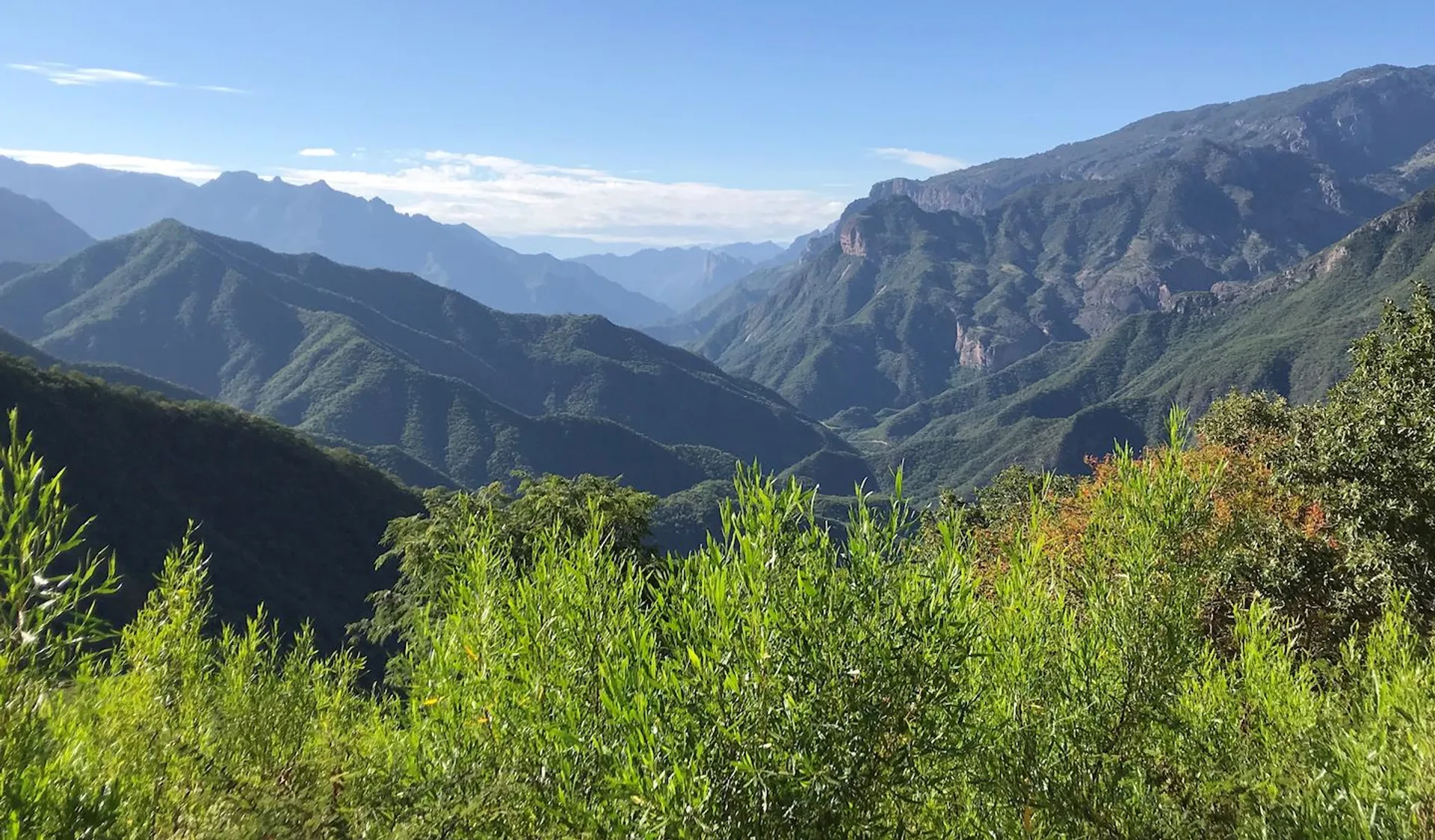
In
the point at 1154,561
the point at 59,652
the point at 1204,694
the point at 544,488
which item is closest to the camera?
the point at 59,652

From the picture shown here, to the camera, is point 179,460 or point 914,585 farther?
point 179,460

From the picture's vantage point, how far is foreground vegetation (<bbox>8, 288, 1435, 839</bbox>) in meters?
6.70

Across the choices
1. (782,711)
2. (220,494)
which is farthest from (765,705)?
(220,494)

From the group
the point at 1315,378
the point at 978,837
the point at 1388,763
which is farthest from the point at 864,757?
the point at 1315,378

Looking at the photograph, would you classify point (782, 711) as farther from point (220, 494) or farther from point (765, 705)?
point (220, 494)

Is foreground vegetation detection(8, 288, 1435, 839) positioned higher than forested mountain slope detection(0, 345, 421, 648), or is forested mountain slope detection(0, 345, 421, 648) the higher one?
foreground vegetation detection(8, 288, 1435, 839)

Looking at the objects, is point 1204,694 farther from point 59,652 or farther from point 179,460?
point 179,460

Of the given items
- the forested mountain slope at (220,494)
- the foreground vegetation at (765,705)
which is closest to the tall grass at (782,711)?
the foreground vegetation at (765,705)

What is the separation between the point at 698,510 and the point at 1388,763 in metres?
148

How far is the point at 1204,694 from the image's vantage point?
33.0 ft

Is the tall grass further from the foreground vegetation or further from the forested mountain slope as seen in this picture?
the forested mountain slope

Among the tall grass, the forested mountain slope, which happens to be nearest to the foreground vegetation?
the tall grass

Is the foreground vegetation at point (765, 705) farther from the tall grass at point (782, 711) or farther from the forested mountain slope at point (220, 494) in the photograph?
the forested mountain slope at point (220, 494)

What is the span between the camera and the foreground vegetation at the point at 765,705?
6.70m
